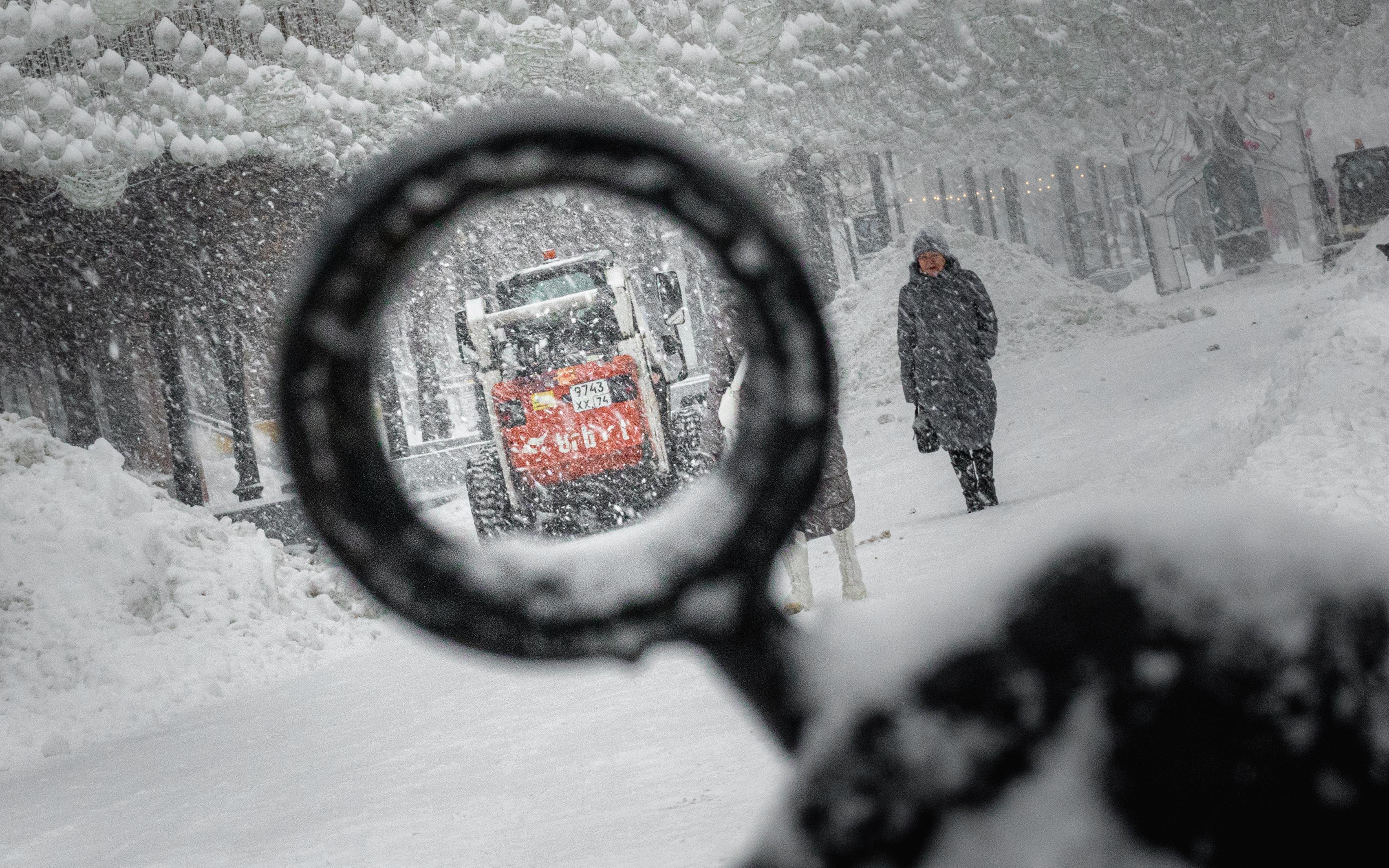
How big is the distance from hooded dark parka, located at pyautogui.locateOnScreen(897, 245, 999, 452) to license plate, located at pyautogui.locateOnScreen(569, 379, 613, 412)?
3.37 m

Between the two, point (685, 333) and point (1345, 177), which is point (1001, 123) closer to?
point (1345, 177)

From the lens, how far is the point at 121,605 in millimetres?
8078

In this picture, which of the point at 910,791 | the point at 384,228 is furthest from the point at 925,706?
the point at 384,228

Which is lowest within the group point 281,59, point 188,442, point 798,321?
point 798,321

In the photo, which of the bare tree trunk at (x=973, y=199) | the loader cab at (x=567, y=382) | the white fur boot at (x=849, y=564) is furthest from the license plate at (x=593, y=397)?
the bare tree trunk at (x=973, y=199)

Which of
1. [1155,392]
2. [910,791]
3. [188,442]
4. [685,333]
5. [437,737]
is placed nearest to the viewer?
[910,791]

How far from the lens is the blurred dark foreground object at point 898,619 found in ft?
1.09

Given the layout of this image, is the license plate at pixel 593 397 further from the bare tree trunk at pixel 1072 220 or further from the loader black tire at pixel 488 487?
the bare tree trunk at pixel 1072 220

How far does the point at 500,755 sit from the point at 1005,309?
19.0m

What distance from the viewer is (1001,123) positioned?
87.8ft

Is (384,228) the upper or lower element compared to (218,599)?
upper

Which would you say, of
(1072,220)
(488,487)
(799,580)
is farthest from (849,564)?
(1072,220)

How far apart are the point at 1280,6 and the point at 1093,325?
23.8ft

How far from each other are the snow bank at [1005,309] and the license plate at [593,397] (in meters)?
7.80
